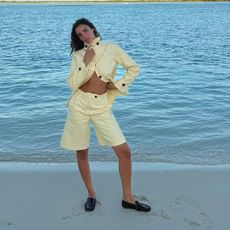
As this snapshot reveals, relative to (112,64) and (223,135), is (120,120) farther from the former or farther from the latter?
(112,64)

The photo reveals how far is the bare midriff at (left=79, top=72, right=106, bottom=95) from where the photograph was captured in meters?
4.02

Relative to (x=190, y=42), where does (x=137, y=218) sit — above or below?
above

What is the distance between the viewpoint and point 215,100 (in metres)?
10.4

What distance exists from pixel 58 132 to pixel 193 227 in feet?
13.7

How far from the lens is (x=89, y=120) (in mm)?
4117

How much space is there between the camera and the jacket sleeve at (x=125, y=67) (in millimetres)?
3973

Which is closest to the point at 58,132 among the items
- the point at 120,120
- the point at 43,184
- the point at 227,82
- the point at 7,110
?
the point at 120,120

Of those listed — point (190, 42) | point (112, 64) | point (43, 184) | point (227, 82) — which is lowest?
point (190, 42)

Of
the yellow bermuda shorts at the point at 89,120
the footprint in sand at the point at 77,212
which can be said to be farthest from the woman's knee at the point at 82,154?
the footprint in sand at the point at 77,212

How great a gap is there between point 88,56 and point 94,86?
26 centimetres

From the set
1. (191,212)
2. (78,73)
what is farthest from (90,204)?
(78,73)

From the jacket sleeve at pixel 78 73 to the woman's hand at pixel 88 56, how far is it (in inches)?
1.2

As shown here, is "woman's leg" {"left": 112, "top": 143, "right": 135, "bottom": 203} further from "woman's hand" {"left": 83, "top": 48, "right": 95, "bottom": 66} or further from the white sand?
"woman's hand" {"left": 83, "top": 48, "right": 95, "bottom": 66}

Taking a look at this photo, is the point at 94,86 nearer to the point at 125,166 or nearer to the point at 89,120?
the point at 89,120
